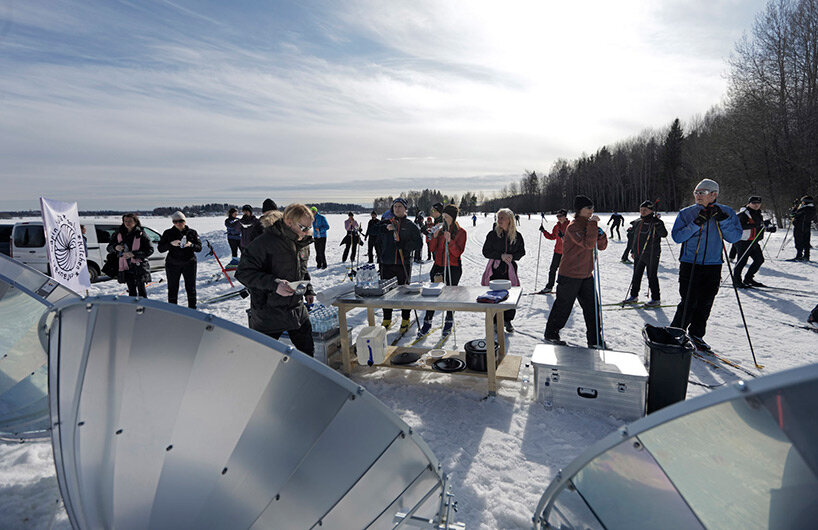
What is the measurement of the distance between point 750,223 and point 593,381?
27.1 feet

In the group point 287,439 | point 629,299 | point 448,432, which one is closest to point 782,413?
point 287,439

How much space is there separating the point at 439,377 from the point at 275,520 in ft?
10.9

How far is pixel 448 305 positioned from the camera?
397 centimetres

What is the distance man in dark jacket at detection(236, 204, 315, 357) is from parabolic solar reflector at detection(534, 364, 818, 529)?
9.11 feet

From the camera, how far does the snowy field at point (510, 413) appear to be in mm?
2688

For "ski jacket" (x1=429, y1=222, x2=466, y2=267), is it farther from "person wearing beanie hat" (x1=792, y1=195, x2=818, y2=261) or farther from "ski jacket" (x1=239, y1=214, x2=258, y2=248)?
"person wearing beanie hat" (x1=792, y1=195, x2=818, y2=261)

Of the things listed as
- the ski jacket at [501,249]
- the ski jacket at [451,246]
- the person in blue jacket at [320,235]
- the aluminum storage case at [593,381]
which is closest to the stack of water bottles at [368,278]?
the aluminum storage case at [593,381]

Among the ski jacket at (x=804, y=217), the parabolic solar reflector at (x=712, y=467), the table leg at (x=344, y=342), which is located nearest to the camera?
the parabolic solar reflector at (x=712, y=467)

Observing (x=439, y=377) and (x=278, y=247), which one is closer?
(x=278, y=247)

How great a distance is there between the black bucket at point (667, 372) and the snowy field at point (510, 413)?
42cm

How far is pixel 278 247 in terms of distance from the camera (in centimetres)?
361

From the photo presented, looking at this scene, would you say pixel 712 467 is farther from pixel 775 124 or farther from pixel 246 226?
pixel 775 124

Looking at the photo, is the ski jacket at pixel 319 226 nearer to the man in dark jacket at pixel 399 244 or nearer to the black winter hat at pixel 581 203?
the man in dark jacket at pixel 399 244

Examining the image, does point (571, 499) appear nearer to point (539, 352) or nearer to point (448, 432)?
point (448, 432)
